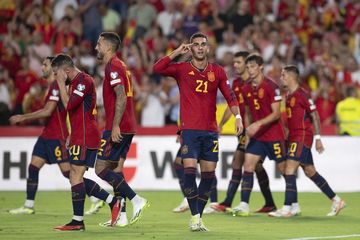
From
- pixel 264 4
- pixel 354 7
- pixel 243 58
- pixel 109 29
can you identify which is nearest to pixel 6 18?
pixel 109 29

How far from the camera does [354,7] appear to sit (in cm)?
2647

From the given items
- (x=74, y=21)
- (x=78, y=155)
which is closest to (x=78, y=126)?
(x=78, y=155)

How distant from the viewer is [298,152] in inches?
631

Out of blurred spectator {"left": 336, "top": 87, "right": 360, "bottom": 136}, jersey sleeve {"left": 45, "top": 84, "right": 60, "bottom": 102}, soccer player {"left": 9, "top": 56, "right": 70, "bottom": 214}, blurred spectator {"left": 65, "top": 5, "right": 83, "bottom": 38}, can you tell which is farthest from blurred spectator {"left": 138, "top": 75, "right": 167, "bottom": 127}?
jersey sleeve {"left": 45, "top": 84, "right": 60, "bottom": 102}

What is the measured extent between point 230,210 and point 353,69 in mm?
8672

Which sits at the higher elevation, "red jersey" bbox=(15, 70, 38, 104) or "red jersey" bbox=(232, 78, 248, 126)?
"red jersey" bbox=(15, 70, 38, 104)

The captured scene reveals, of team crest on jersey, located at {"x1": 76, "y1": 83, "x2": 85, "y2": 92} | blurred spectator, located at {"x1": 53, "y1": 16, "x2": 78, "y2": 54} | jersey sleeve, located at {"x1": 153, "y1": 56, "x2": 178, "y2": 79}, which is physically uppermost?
blurred spectator, located at {"x1": 53, "y1": 16, "x2": 78, "y2": 54}

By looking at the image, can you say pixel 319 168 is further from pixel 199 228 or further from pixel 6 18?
pixel 6 18

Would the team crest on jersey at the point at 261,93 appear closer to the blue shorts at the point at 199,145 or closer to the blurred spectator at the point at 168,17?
the blue shorts at the point at 199,145

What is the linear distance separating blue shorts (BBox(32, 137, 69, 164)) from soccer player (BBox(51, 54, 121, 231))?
2549mm

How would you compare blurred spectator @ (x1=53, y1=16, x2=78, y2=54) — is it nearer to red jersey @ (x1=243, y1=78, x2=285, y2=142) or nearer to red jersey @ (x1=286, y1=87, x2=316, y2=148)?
red jersey @ (x1=243, y1=78, x2=285, y2=142)

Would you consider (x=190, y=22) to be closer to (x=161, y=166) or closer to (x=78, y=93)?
(x=161, y=166)

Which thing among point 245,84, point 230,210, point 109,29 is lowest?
point 230,210

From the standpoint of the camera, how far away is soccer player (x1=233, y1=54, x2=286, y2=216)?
1595 centimetres
